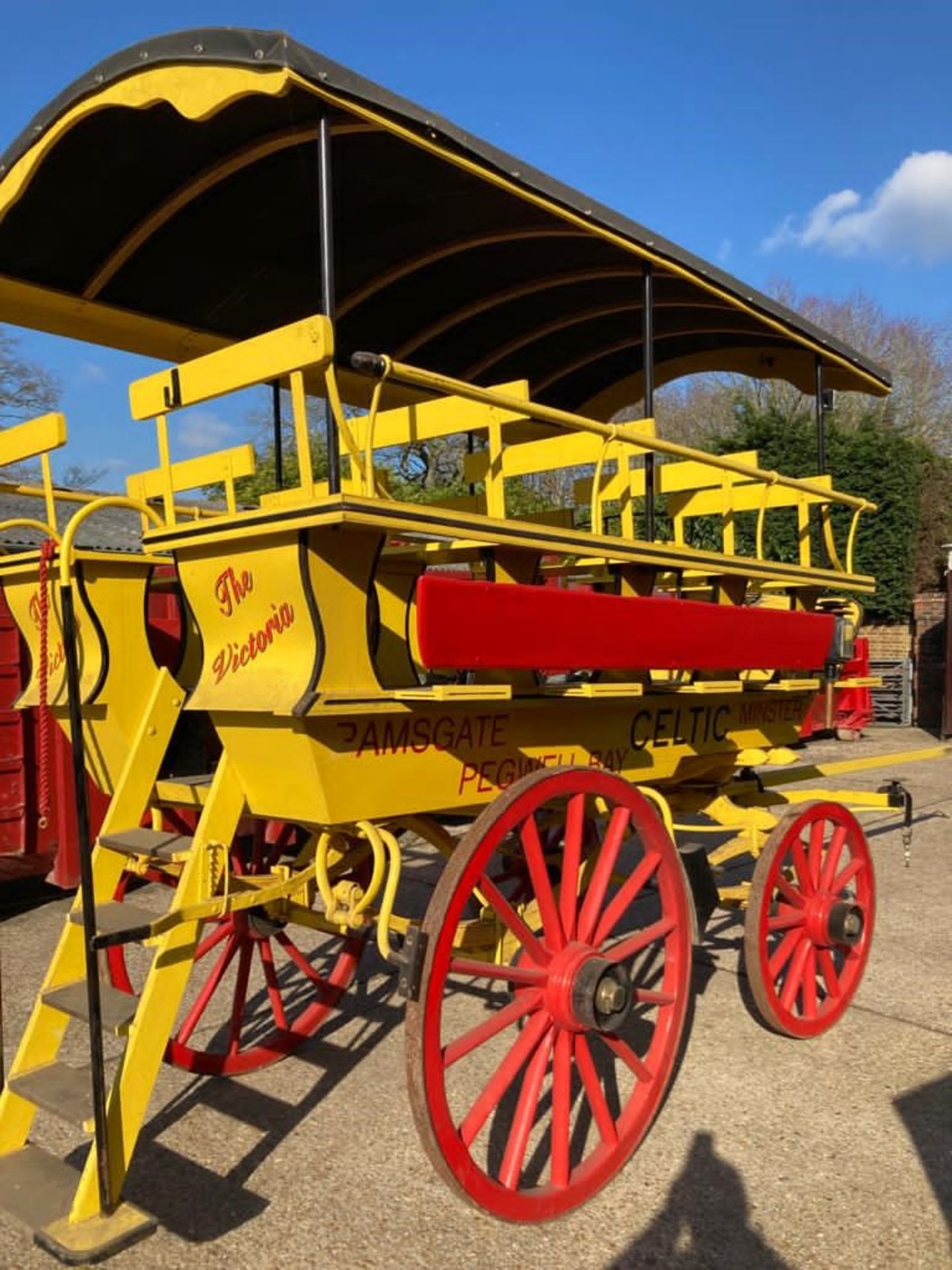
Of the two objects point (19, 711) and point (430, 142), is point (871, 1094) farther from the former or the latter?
point (19, 711)

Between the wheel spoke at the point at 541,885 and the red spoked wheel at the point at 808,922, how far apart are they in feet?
3.64

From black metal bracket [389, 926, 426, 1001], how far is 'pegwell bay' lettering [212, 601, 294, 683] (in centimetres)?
84

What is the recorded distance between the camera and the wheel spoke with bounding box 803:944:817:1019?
4.04 metres

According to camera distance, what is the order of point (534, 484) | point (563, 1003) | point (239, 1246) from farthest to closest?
point (534, 484)
point (563, 1003)
point (239, 1246)

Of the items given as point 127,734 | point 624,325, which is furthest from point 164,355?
point 624,325

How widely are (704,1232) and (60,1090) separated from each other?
69.3 inches

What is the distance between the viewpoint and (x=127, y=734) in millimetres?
3475

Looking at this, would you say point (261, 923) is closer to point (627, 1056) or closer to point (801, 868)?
→ point (627, 1056)

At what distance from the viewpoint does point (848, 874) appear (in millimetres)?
4320

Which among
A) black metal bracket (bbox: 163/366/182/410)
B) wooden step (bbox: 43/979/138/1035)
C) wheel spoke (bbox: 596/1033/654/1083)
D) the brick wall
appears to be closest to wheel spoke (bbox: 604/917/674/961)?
wheel spoke (bbox: 596/1033/654/1083)

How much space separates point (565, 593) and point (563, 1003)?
116 cm

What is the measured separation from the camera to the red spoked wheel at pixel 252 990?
3725mm

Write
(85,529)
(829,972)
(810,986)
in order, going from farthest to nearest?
(85,529) → (829,972) → (810,986)

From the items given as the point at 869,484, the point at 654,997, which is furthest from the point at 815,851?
the point at 869,484
